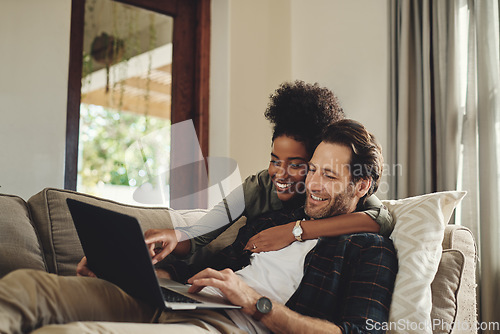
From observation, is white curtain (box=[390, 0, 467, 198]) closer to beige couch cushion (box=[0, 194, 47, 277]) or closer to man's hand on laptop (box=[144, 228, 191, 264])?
man's hand on laptop (box=[144, 228, 191, 264])

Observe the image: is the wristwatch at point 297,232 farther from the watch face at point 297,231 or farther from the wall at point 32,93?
the wall at point 32,93

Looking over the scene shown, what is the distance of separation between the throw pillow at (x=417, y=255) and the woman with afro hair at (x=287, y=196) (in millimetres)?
85

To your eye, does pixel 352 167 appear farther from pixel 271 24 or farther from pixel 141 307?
pixel 271 24

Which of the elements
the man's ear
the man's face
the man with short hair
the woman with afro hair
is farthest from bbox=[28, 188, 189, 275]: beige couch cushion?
the man's ear

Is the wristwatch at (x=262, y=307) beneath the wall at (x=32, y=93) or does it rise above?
beneath

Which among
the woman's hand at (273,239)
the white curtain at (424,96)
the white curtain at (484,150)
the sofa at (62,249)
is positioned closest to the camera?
the sofa at (62,249)

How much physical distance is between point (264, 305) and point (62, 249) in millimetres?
747

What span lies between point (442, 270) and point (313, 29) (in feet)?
7.03

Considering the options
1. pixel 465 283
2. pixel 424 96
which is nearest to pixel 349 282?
pixel 465 283

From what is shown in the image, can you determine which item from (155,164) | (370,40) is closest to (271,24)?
(370,40)

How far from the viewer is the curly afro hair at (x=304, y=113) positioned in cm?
176

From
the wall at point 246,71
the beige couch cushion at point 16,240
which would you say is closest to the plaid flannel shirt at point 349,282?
the beige couch cushion at point 16,240

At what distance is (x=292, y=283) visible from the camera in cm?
147

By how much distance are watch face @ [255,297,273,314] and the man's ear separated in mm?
491
